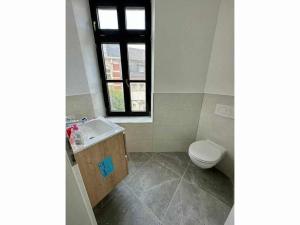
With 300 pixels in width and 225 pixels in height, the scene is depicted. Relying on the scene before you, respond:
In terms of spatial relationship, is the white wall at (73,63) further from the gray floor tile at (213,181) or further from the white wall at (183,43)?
the gray floor tile at (213,181)

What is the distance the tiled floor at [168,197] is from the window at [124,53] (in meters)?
0.98

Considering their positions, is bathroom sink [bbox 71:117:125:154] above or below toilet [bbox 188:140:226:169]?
above

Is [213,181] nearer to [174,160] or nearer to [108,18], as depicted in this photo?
[174,160]

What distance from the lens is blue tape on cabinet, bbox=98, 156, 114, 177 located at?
110 cm

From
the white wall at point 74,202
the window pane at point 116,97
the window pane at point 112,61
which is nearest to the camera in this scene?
the white wall at point 74,202

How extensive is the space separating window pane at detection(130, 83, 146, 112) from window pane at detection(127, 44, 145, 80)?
0.13 m

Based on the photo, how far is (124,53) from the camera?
72.1 inches

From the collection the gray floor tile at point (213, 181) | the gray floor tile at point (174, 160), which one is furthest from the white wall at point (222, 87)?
the gray floor tile at point (174, 160)

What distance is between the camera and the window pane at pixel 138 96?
2016mm

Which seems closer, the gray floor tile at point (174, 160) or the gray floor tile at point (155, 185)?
the gray floor tile at point (155, 185)

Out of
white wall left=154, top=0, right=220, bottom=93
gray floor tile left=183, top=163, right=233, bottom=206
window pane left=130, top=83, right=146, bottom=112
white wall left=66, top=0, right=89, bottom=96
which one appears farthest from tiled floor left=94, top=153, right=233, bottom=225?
white wall left=66, top=0, right=89, bottom=96

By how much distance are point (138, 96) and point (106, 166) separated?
1229 millimetres

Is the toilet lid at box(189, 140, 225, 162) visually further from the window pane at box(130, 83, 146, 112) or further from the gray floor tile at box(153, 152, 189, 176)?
the window pane at box(130, 83, 146, 112)
